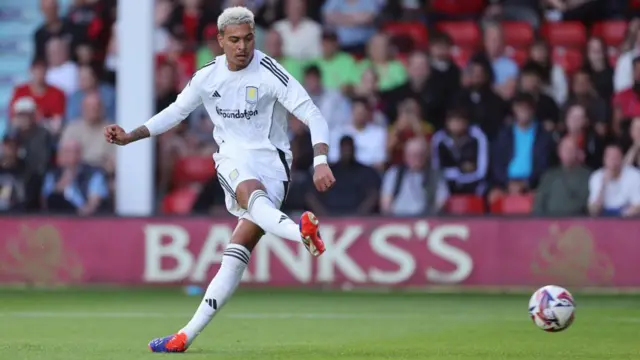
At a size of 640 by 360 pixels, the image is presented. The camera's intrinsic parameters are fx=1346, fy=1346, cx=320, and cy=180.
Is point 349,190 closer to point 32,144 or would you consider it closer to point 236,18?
point 32,144

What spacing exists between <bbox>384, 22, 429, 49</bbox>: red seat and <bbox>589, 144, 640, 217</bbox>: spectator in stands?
3.36 m

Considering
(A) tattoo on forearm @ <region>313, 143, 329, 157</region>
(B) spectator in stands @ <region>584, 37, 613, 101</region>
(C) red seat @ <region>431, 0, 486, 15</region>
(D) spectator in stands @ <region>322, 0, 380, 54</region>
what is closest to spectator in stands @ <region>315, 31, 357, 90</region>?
(D) spectator in stands @ <region>322, 0, 380, 54</region>

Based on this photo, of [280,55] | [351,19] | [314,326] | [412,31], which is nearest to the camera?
[314,326]

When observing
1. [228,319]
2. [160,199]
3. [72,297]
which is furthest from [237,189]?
[160,199]

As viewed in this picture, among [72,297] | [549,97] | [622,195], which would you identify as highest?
[549,97]

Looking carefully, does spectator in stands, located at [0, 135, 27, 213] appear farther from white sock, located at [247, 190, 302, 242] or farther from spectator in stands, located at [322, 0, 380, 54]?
white sock, located at [247, 190, 302, 242]

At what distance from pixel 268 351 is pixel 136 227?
697cm

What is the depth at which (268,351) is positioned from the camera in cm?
849

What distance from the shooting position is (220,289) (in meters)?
8.23

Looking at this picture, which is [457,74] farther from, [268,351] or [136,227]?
[268,351]

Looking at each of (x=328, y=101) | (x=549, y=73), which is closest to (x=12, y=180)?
(x=328, y=101)

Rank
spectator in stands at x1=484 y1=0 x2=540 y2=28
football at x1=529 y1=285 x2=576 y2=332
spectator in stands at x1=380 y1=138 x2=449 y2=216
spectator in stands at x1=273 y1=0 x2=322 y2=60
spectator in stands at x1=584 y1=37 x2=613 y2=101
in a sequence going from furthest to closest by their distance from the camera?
spectator in stands at x1=484 y1=0 x2=540 y2=28
spectator in stands at x1=273 y1=0 x2=322 y2=60
spectator in stands at x1=584 y1=37 x2=613 y2=101
spectator in stands at x1=380 y1=138 x2=449 y2=216
football at x1=529 y1=285 x2=576 y2=332

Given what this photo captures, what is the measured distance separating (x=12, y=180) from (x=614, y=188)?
7.07m

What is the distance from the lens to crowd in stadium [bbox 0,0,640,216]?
50.6ft
